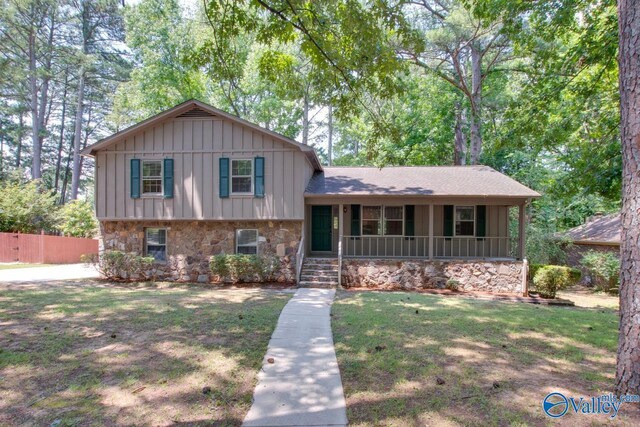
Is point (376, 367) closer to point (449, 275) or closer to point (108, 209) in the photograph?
point (449, 275)

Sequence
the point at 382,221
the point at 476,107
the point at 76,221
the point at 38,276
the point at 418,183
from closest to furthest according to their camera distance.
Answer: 1. the point at 38,276
2. the point at 418,183
3. the point at 382,221
4. the point at 476,107
5. the point at 76,221

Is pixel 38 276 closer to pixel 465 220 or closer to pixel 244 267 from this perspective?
pixel 244 267

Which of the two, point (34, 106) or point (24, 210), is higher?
point (34, 106)

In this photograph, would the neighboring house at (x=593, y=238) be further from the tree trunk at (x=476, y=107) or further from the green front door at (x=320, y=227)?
the green front door at (x=320, y=227)

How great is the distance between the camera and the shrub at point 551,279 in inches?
449

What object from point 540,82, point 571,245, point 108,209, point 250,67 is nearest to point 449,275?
point 540,82

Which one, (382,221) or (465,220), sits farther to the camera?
(382,221)

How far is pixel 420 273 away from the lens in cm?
1209

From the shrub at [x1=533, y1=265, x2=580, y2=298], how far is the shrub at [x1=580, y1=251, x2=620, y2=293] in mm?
3437

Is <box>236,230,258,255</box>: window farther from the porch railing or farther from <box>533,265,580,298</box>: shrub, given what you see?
<box>533,265,580,298</box>: shrub

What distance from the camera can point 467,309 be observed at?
7637mm

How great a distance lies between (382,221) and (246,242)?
5350 mm

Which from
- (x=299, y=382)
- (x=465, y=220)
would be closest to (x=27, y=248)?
(x=299, y=382)

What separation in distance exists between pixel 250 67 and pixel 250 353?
22698 millimetres
